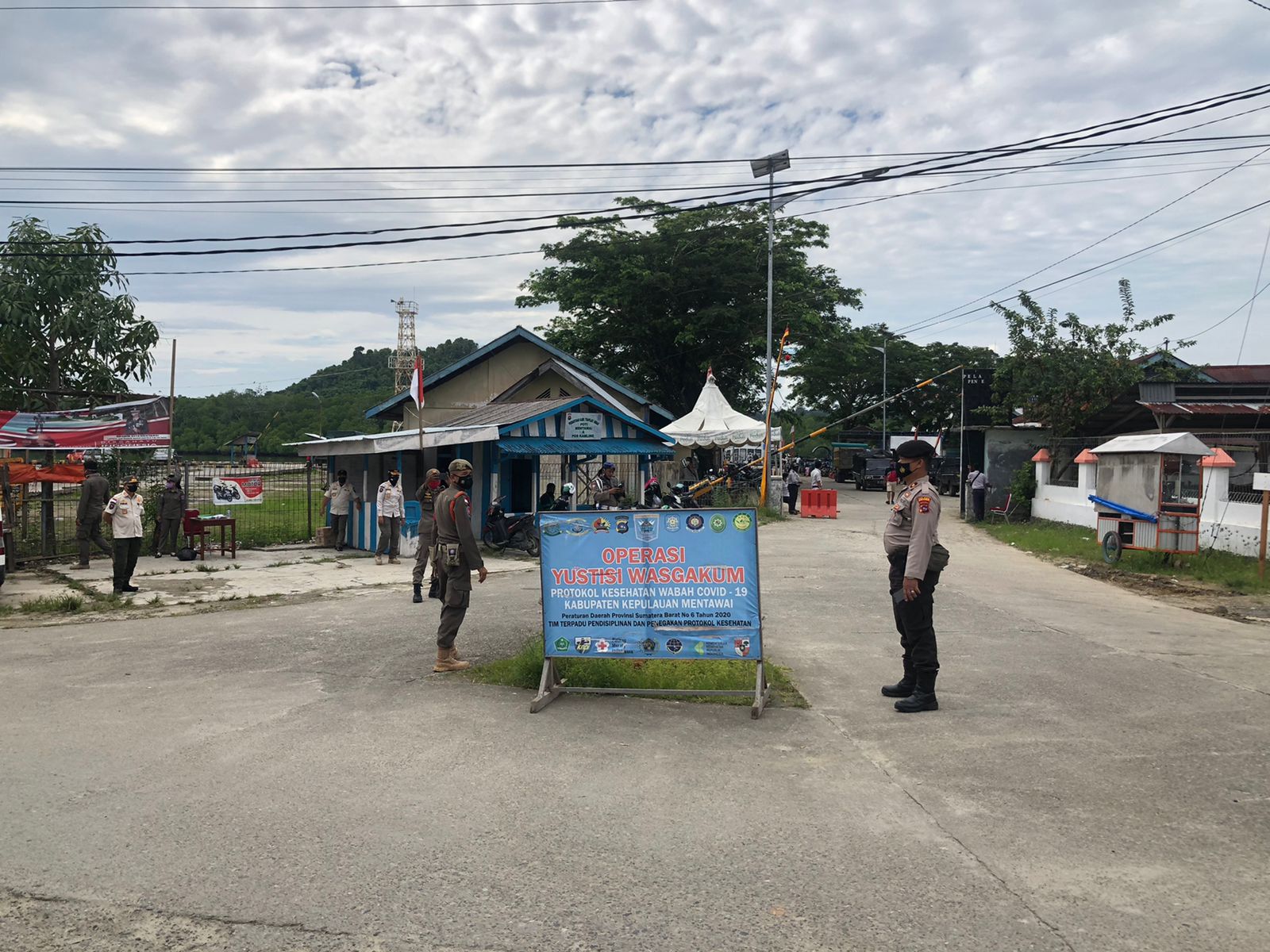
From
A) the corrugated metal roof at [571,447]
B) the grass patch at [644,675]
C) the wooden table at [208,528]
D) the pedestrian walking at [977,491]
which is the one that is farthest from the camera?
the pedestrian walking at [977,491]

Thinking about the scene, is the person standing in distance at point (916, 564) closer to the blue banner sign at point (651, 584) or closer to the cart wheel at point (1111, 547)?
the blue banner sign at point (651, 584)

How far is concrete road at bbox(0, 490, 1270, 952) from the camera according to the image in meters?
3.79

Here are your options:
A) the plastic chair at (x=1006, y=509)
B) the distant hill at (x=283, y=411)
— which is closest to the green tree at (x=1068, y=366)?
the plastic chair at (x=1006, y=509)

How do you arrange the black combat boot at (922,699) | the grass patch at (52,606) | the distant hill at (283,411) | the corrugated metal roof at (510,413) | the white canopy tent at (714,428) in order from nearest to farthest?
1. the black combat boot at (922,699)
2. the grass patch at (52,606)
3. the corrugated metal roof at (510,413)
4. the white canopy tent at (714,428)
5. the distant hill at (283,411)

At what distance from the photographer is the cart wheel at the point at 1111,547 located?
54.1ft

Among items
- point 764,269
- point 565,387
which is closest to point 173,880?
point 565,387

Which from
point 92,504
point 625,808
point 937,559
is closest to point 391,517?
point 92,504

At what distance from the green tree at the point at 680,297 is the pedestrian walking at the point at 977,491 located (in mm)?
13936

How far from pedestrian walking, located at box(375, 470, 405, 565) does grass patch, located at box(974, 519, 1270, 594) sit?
12.4 m

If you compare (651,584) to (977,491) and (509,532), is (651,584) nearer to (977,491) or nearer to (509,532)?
(509,532)

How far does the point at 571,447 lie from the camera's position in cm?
1948

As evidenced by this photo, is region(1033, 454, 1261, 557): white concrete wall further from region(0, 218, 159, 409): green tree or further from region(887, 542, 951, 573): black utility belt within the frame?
region(0, 218, 159, 409): green tree

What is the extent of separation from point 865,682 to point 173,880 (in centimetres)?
531

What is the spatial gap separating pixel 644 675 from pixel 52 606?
8.44 metres
